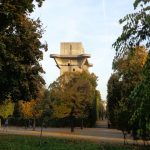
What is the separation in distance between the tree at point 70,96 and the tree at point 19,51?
35.4 metres

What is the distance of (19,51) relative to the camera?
32.7 metres

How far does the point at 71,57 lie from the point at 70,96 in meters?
62.4

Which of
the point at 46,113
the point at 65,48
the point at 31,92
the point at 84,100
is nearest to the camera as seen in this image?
the point at 31,92

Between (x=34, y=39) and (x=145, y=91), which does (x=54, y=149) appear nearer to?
(x=34, y=39)

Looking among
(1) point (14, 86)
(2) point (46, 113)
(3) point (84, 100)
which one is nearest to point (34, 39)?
(1) point (14, 86)

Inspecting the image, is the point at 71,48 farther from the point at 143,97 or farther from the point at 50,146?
the point at 143,97

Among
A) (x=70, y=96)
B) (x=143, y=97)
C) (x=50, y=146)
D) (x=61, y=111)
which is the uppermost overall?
(x=70, y=96)

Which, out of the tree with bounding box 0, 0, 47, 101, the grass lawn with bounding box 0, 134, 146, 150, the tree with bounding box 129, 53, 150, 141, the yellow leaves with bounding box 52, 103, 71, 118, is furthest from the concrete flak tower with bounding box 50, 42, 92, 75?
the tree with bounding box 129, 53, 150, 141

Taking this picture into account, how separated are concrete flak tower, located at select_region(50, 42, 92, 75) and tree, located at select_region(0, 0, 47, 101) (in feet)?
329

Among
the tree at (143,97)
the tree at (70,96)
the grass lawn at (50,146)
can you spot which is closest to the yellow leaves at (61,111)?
the tree at (70,96)

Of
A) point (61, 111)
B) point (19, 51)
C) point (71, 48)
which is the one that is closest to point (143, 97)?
point (19, 51)

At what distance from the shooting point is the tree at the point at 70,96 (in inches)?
2867

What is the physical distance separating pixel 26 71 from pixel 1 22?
4600mm

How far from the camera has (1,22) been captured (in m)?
29.8
